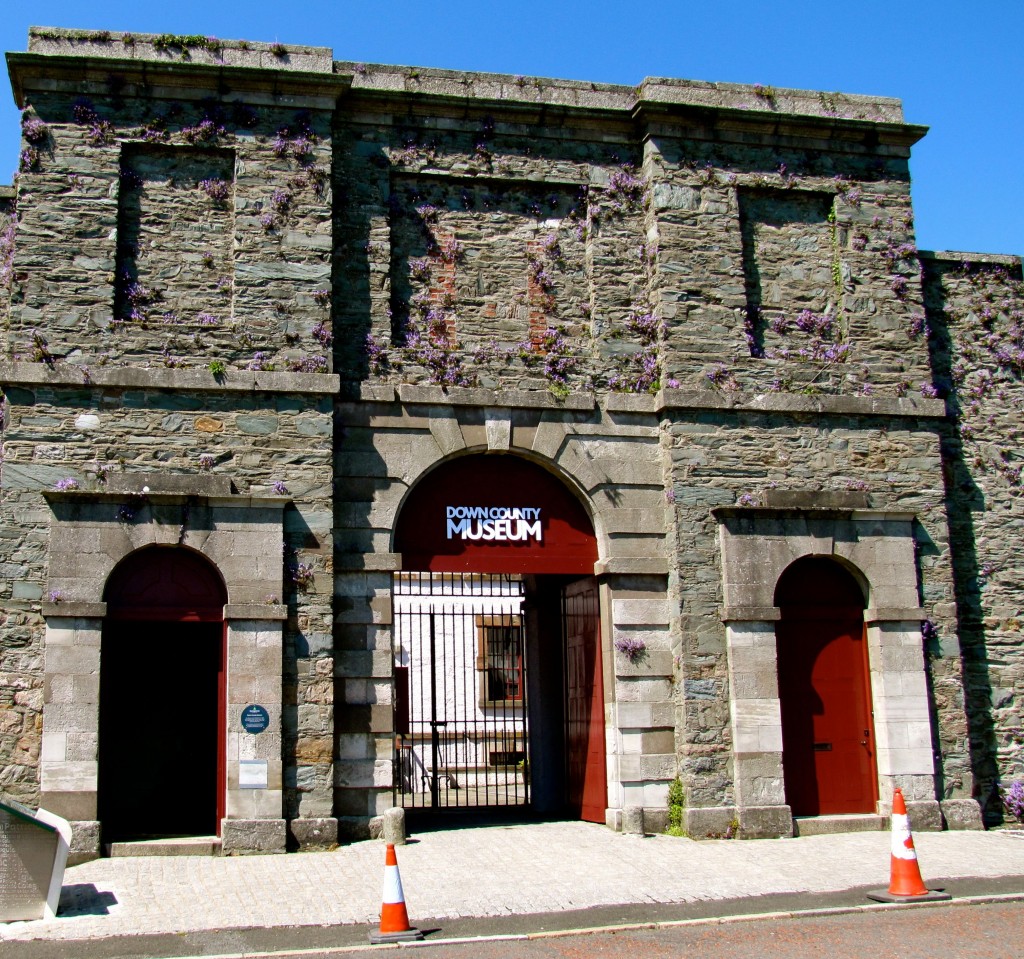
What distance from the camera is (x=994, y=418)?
45.1ft

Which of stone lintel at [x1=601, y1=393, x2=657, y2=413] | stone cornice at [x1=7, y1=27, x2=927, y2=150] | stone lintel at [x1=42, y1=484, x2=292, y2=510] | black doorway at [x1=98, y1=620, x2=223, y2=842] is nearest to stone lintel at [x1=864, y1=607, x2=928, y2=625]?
stone lintel at [x1=601, y1=393, x2=657, y2=413]

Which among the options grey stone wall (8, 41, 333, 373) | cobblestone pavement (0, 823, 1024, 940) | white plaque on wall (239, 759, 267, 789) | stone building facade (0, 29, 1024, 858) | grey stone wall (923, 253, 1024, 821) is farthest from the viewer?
grey stone wall (923, 253, 1024, 821)

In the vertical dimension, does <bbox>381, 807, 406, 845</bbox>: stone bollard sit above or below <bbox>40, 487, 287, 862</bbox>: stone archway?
below

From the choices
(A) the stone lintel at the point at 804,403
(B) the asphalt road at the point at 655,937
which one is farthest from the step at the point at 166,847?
(A) the stone lintel at the point at 804,403

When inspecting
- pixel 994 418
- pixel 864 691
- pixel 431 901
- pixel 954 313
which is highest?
pixel 954 313

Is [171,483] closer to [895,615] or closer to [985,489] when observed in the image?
[895,615]

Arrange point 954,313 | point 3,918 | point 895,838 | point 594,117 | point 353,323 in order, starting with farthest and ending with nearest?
point 954,313 < point 594,117 < point 353,323 < point 895,838 < point 3,918

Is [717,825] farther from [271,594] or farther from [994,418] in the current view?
[994,418]

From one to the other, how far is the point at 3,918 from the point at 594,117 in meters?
9.96

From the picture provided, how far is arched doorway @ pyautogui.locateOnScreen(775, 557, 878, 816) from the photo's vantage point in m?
12.1

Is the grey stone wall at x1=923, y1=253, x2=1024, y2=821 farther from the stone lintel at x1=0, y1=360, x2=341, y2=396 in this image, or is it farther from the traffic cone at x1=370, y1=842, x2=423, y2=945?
the stone lintel at x1=0, y1=360, x2=341, y2=396

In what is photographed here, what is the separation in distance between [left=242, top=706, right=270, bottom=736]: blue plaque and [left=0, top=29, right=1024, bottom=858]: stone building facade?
7cm

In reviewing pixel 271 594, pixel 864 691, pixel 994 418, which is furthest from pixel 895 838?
pixel 994 418

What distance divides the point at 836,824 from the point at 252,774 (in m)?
5.90
